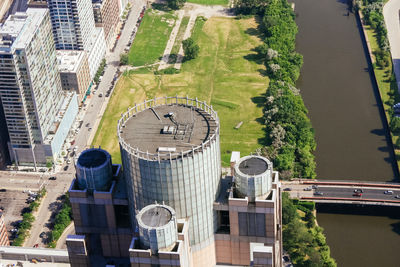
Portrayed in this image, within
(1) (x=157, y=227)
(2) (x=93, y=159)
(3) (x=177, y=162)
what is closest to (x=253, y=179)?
(3) (x=177, y=162)

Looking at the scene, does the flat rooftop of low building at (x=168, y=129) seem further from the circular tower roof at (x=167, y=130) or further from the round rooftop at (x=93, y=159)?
the round rooftop at (x=93, y=159)

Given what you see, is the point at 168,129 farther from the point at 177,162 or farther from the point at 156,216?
the point at 156,216

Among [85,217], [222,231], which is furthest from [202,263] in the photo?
[85,217]

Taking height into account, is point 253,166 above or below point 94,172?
above

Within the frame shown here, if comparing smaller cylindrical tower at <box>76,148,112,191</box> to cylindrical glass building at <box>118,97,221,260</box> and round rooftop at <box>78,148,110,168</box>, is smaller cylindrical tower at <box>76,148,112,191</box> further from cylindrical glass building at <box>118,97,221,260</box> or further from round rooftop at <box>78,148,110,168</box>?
cylindrical glass building at <box>118,97,221,260</box>

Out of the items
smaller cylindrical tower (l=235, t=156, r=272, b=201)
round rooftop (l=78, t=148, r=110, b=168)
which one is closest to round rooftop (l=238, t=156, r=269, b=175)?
smaller cylindrical tower (l=235, t=156, r=272, b=201)

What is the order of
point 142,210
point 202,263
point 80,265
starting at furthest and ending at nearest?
1. point 80,265
2. point 202,263
3. point 142,210

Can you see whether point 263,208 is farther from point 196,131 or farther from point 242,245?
point 196,131
